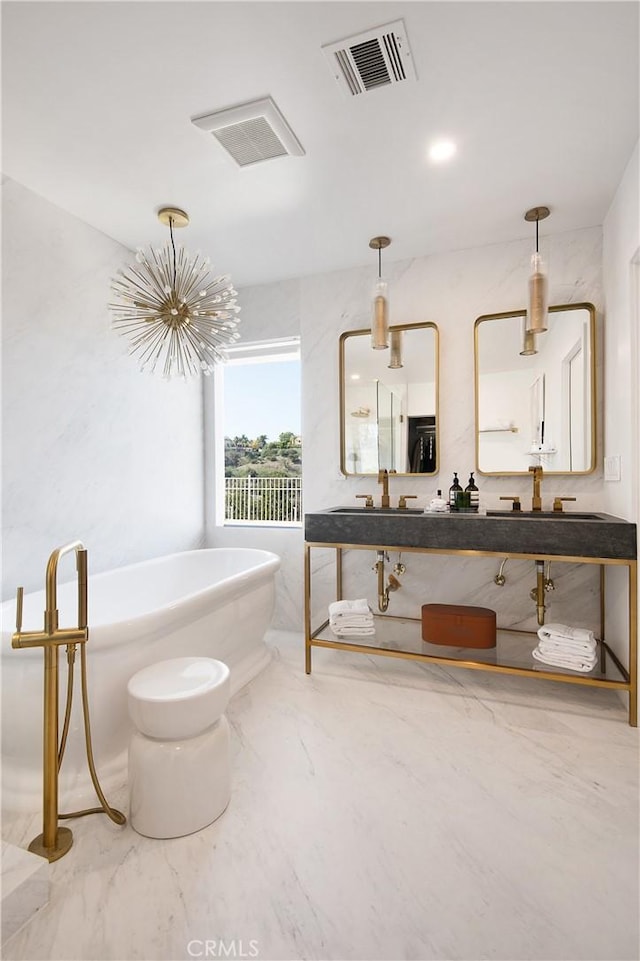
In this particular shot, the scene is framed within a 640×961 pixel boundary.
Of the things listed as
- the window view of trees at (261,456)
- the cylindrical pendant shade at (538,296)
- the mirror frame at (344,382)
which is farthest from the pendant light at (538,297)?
the window view of trees at (261,456)

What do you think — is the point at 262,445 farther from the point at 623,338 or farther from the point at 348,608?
the point at 623,338

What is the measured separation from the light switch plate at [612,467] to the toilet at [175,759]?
210 cm

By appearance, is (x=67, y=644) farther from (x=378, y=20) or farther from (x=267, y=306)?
(x=267, y=306)

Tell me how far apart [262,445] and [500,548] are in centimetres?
241

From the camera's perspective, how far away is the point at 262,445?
4.15 meters

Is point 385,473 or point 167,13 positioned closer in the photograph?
point 167,13

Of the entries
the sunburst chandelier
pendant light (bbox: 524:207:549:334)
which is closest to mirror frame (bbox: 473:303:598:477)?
pendant light (bbox: 524:207:549:334)

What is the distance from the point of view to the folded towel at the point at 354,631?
2688mm

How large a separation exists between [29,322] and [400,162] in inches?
73.8

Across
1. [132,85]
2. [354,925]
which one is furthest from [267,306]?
[354,925]

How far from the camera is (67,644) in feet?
4.74

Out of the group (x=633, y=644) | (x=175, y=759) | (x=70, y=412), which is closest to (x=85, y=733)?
(x=175, y=759)

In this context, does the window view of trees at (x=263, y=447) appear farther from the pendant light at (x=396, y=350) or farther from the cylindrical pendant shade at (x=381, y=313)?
the cylindrical pendant shade at (x=381, y=313)

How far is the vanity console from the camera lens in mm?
2082
